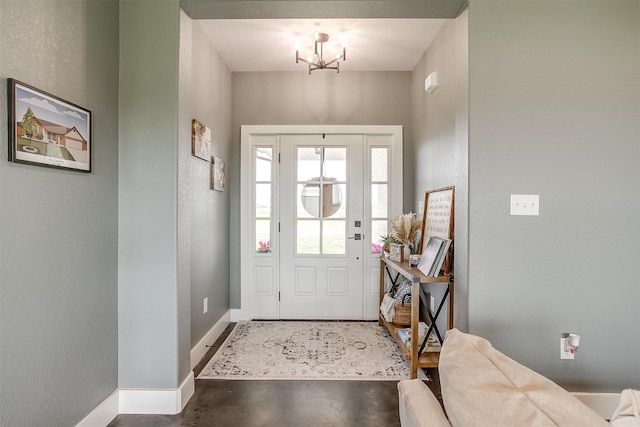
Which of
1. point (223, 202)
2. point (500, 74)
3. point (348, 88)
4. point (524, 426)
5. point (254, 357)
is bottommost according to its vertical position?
point (254, 357)

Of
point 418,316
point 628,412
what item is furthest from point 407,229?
point 628,412

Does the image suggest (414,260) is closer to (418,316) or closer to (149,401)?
(418,316)

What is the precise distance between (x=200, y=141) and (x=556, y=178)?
7.83 feet

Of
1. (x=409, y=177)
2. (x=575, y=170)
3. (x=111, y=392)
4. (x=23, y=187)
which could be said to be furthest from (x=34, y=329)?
(x=409, y=177)

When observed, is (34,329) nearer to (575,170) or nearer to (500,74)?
(500,74)


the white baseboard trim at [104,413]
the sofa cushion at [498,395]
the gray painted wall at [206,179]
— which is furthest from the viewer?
the gray painted wall at [206,179]

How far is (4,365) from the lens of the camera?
1.24m

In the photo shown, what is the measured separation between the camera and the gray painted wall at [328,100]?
3475 mm

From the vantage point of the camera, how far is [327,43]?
2906 millimetres

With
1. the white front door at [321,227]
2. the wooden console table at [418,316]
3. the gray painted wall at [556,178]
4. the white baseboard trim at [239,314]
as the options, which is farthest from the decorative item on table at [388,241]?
the white baseboard trim at [239,314]

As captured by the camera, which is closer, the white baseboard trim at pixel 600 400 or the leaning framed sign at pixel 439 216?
the white baseboard trim at pixel 600 400

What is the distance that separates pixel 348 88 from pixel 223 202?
1.77 metres

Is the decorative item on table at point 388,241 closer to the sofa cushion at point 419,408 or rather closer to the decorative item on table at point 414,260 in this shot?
the decorative item on table at point 414,260

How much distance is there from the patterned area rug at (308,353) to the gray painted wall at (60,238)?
2.94ft
